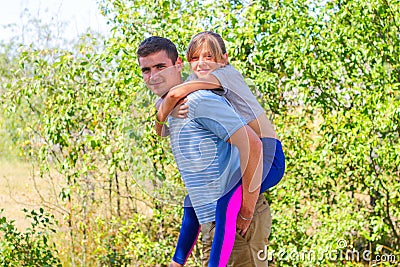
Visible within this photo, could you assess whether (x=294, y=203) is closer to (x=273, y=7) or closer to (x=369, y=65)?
(x=369, y=65)

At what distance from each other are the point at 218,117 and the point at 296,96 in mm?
2806

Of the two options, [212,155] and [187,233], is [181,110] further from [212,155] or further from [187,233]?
[187,233]

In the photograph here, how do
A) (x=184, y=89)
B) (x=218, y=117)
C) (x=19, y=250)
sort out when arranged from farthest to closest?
(x=19, y=250)
(x=184, y=89)
(x=218, y=117)

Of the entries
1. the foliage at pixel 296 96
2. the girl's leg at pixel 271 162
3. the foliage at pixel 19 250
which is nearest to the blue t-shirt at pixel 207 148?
the girl's leg at pixel 271 162

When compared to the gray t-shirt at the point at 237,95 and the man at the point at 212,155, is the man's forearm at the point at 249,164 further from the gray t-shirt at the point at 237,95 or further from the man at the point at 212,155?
the gray t-shirt at the point at 237,95

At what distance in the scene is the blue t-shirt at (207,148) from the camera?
1929 millimetres

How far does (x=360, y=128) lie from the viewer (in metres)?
4.09

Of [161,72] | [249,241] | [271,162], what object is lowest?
[249,241]

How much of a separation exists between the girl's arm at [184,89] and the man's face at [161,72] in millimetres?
63

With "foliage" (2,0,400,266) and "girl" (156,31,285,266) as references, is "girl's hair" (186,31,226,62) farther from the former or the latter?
"foliage" (2,0,400,266)

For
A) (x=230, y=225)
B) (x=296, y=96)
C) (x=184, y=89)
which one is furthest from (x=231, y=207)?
(x=296, y=96)

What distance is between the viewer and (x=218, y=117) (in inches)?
75.6

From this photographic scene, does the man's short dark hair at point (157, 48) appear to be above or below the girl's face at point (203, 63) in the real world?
above

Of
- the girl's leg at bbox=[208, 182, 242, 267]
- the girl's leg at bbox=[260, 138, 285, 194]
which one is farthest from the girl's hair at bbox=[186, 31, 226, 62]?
the girl's leg at bbox=[208, 182, 242, 267]
